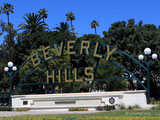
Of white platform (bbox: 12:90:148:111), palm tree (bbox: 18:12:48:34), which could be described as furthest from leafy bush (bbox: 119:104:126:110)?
palm tree (bbox: 18:12:48:34)

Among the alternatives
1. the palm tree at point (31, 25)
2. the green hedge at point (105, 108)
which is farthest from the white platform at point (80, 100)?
the palm tree at point (31, 25)

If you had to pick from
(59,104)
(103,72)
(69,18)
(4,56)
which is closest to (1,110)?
(59,104)

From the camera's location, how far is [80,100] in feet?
77.5

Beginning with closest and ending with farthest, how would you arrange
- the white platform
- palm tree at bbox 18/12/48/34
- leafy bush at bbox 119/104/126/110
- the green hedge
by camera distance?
the green hedge → leafy bush at bbox 119/104/126/110 → the white platform → palm tree at bbox 18/12/48/34

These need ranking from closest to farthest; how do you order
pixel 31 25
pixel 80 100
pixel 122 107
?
pixel 122 107 → pixel 80 100 → pixel 31 25

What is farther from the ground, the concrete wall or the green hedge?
the concrete wall

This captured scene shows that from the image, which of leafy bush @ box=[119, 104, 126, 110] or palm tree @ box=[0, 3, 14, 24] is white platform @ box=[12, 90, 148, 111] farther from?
palm tree @ box=[0, 3, 14, 24]

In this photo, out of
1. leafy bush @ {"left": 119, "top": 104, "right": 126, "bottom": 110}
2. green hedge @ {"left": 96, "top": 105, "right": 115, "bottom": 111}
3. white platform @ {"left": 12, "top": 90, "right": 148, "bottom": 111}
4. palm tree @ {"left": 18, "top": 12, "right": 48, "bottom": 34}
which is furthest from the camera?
palm tree @ {"left": 18, "top": 12, "right": 48, "bottom": 34}

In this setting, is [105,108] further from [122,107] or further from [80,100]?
[80,100]

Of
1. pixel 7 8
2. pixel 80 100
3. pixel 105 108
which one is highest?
Result: pixel 7 8

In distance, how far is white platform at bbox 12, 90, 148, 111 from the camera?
21.9m

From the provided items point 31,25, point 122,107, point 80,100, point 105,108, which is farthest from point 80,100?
point 31,25

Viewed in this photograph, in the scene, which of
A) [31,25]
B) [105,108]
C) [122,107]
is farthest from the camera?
[31,25]

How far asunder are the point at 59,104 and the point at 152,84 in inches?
989
